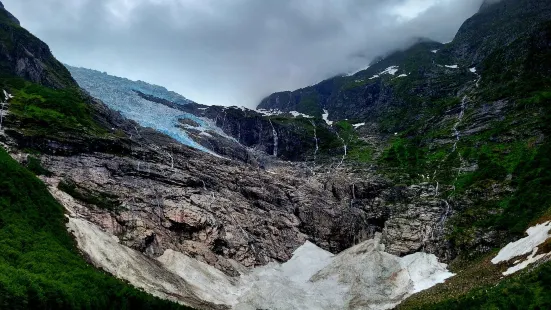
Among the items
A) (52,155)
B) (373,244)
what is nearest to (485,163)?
(373,244)

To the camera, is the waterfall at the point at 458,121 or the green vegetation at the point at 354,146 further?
the green vegetation at the point at 354,146

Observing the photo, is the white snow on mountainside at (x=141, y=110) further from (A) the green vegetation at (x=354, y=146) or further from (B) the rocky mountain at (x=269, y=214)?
(A) the green vegetation at (x=354, y=146)

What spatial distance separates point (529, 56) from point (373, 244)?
3965 inches

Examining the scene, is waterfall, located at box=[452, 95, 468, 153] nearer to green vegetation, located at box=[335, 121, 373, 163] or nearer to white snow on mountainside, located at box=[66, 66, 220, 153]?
green vegetation, located at box=[335, 121, 373, 163]

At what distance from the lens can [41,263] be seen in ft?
134

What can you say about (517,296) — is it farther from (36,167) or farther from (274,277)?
(36,167)

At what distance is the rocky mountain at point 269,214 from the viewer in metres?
48.3

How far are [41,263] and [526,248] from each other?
55.2 metres

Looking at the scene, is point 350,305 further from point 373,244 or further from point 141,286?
point 141,286

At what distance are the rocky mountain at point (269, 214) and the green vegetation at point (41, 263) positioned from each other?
19cm

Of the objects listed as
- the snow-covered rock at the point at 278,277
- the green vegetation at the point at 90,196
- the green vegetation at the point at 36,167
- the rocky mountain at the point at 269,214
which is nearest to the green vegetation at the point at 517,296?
the rocky mountain at the point at 269,214

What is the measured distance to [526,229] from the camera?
211 feet

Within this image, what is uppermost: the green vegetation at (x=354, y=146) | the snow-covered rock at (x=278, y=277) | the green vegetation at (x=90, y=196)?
the green vegetation at (x=354, y=146)

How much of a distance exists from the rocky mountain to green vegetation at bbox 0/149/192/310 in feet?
0.63
